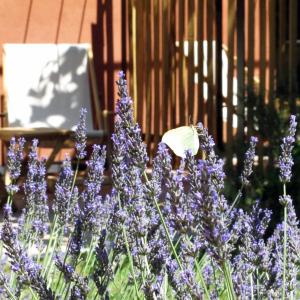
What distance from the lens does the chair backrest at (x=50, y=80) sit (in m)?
8.00

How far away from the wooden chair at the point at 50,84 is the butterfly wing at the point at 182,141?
19.8 feet

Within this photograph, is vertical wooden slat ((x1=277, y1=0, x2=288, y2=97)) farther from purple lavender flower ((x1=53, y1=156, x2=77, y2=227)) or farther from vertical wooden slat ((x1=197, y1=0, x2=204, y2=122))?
purple lavender flower ((x1=53, y1=156, x2=77, y2=227))

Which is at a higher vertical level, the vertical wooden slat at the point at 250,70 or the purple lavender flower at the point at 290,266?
the vertical wooden slat at the point at 250,70

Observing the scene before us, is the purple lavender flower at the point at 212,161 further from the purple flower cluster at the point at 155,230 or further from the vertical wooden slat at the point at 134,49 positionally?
the vertical wooden slat at the point at 134,49

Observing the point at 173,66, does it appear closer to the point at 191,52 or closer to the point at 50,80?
the point at 191,52

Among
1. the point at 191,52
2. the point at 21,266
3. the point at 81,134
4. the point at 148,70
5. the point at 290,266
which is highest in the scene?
the point at 191,52

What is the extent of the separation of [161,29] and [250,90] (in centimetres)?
246

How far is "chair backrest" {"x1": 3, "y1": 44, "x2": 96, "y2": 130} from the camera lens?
8000 mm

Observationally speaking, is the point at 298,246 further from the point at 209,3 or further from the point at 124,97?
the point at 209,3

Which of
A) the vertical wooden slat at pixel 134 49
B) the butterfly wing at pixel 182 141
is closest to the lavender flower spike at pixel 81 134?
the butterfly wing at pixel 182 141

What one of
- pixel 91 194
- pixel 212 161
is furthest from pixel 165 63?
pixel 212 161

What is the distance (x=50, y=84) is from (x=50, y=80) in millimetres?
36

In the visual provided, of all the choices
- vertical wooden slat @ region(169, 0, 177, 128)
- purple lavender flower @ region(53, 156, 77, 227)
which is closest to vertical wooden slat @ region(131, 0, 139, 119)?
vertical wooden slat @ region(169, 0, 177, 128)

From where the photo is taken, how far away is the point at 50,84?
814 centimetres
